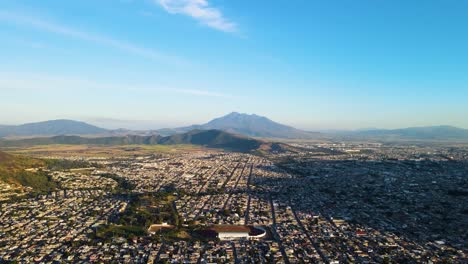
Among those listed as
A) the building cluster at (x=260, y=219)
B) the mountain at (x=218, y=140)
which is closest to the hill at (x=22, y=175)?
the building cluster at (x=260, y=219)

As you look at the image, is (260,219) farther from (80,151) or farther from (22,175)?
(80,151)

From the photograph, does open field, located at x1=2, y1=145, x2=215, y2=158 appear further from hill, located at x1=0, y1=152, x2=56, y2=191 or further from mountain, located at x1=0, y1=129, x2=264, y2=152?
hill, located at x1=0, y1=152, x2=56, y2=191

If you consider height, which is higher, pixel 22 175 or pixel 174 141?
pixel 174 141

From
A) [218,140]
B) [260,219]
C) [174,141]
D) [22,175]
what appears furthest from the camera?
[174,141]

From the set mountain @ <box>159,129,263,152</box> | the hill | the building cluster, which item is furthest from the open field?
the building cluster

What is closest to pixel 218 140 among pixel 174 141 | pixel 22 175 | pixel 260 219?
pixel 174 141

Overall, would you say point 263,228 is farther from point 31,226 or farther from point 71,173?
point 71,173

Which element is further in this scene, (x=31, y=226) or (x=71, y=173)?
(x=71, y=173)

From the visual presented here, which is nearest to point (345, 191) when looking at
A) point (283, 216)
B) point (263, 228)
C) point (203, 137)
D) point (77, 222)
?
point (283, 216)
